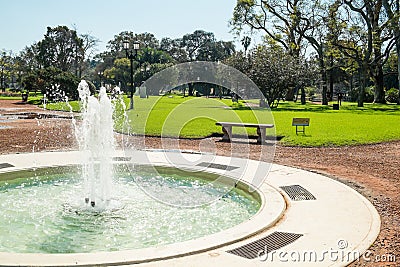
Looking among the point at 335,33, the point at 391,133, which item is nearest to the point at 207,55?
the point at 335,33

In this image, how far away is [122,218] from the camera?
19.8 ft

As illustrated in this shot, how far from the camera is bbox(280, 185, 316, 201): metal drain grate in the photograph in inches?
270

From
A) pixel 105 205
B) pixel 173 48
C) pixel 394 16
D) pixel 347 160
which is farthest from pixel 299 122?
pixel 173 48

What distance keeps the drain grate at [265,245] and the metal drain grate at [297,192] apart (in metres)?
1.80

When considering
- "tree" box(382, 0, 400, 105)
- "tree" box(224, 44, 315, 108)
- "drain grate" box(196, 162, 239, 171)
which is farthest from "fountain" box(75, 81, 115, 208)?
"tree" box(382, 0, 400, 105)

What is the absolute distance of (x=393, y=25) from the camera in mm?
34938

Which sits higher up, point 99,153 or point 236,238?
point 99,153

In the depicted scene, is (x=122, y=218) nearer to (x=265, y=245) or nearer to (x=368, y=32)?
(x=265, y=245)

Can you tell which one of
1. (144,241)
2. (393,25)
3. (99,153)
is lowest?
(144,241)

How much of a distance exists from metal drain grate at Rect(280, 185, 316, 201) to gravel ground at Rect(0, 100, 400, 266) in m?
1.06

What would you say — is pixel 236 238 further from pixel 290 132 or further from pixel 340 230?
pixel 290 132

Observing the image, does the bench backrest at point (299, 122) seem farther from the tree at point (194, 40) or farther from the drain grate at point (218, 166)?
the tree at point (194, 40)

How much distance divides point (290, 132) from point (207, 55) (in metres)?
76.5

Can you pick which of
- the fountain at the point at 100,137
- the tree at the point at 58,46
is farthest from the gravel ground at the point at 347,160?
the tree at the point at 58,46
